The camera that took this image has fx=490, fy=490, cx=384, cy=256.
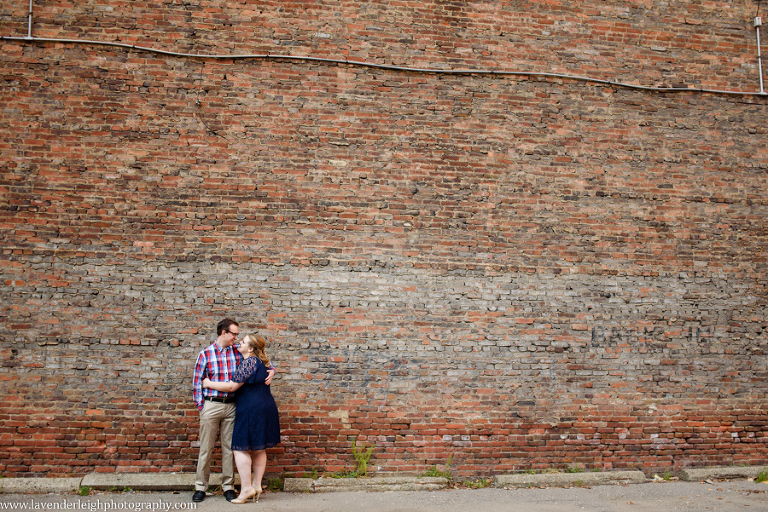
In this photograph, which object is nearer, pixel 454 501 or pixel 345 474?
pixel 454 501

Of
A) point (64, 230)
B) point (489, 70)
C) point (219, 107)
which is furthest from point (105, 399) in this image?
point (489, 70)

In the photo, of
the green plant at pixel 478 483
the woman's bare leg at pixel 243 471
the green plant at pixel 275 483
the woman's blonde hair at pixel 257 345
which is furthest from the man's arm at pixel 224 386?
the green plant at pixel 478 483

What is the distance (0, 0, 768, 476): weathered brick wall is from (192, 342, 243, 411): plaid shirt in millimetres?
645

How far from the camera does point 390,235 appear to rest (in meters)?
5.99

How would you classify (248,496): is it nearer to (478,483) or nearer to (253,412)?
(253,412)

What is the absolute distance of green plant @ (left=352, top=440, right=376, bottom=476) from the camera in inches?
221

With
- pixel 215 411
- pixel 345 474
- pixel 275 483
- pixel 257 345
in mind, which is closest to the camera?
pixel 215 411

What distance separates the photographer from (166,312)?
567 cm

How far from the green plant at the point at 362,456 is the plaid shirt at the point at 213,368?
5.28 ft

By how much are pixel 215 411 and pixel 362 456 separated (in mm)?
1777

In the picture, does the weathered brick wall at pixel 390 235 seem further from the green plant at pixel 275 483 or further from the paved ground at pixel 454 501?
the paved ground at pixel 454 501

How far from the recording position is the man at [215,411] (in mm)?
4984

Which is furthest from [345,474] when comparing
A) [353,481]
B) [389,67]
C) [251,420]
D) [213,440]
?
[389,67]

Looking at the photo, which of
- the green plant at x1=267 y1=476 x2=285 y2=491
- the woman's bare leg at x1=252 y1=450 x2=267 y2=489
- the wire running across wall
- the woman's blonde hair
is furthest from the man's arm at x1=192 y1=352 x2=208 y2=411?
the wire running across wall
